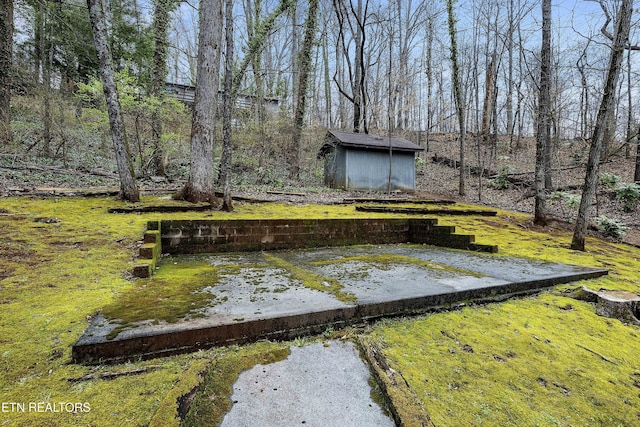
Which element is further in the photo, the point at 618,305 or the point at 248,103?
the point at 248,103

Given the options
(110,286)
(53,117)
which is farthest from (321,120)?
(110,286)

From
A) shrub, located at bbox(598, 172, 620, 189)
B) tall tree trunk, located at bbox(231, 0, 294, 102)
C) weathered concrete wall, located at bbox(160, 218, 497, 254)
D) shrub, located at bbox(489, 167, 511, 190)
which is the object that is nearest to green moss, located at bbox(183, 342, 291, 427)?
weathered concrete wall, located at bbox(160, 218, 497, 254)

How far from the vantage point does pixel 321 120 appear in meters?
22.0

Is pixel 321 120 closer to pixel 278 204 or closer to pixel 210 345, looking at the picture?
pixel 278 204

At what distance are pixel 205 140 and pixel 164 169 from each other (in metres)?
5.88

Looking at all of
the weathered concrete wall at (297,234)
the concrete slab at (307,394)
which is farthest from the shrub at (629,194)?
the concrete slab at (307,394)

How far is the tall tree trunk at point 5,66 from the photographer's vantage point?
9.12 metres

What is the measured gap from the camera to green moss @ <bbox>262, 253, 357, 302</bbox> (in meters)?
2.53

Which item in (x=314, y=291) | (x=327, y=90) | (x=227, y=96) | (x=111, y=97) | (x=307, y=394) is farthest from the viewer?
(x=327, y=90)

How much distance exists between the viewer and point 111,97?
5543mm

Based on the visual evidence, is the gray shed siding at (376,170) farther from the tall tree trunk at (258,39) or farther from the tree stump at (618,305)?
the tree stump at (618,305)

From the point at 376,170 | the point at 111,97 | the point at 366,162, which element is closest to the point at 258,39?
the point at 366,162

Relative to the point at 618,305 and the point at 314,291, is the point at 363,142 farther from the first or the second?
the point at 314,291

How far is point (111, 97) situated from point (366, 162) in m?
11.1
